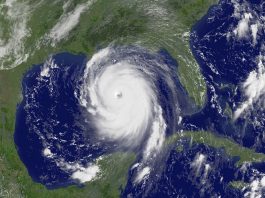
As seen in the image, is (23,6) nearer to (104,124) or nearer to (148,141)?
(104,124)

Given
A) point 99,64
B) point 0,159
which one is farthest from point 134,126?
point 0,159

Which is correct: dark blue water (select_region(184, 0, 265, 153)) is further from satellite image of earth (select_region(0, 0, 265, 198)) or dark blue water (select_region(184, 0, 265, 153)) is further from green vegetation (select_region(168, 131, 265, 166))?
green vegetation (select_region(168, 131, 265, 166))

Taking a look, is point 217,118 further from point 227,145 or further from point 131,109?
point 131,109

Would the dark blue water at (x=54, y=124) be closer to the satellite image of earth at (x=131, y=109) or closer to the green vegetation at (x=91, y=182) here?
the satellite image of earth at (x=131, y=109)

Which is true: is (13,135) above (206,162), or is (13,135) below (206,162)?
above

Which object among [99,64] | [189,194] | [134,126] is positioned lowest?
[189,194]

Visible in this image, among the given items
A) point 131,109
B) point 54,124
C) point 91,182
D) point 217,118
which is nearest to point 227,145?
→ point 217,118
